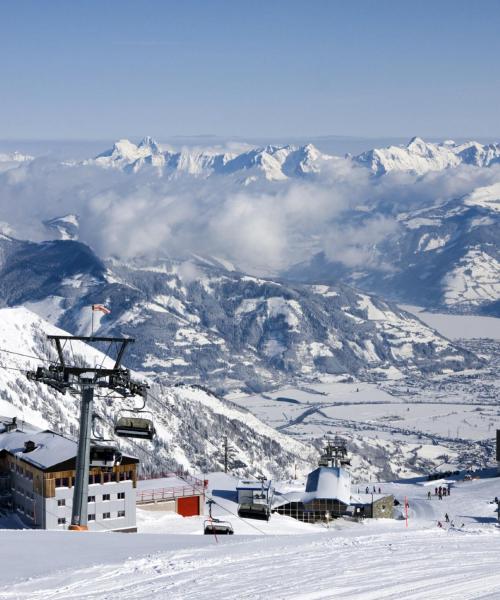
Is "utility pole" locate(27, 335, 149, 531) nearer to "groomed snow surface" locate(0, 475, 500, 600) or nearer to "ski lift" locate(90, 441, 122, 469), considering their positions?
"ski lift" locate(90, 441, 122, 469)

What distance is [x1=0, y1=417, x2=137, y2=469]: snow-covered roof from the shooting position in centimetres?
6912

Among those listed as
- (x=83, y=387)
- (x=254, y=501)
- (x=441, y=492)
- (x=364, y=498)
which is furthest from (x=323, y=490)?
(x=83, y=387)

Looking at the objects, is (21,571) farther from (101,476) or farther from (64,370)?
(101,476)

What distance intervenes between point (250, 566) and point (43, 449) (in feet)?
A: 134

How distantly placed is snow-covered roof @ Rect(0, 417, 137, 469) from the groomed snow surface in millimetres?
26862

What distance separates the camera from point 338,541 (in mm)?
40688

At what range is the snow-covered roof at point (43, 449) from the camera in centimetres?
6912

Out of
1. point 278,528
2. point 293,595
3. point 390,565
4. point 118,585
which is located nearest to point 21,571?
point 118,585

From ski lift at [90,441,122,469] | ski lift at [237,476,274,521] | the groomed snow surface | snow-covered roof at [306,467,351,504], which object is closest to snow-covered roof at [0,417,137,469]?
ski lift at [237,476,274,521]

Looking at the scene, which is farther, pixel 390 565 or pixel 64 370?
pixel 64 370

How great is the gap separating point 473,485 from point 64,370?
7584 cm

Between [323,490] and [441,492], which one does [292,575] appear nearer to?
[323,490]

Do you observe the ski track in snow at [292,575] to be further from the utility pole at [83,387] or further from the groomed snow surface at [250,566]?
the utility pole at [83,387]

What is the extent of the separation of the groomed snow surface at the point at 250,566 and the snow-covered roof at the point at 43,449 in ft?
88.1
